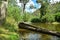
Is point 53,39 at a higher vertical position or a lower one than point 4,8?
lower

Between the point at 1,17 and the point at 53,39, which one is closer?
the point at 1,17

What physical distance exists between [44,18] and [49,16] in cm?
111

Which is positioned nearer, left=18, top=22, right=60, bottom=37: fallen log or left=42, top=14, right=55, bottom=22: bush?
left=18, top=22, right=60, bottom=37: fallen log

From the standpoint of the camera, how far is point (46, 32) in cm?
1803

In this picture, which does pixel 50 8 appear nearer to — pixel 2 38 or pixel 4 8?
pixel 4 8

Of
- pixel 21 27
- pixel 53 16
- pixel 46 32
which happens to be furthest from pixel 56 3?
pixel 46 32

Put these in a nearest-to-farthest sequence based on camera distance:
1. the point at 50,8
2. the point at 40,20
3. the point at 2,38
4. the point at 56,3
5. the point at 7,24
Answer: the point at 2,38 → the point at 7,24 → the point at 40,20 → the point at 50,8 → the point at 56,3

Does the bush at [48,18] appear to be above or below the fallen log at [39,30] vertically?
below

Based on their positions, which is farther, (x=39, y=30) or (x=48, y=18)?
(x=48, y=18)

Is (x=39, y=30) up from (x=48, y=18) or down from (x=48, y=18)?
up

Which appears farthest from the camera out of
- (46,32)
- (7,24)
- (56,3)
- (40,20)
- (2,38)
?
(56,3)

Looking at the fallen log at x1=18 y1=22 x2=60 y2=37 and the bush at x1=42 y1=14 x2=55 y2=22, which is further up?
the fallen log at x1=18 y1=22 x2=60 y2=37

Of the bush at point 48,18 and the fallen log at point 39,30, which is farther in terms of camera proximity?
the bush at point 48,18

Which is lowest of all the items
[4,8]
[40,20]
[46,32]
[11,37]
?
[40,20]
